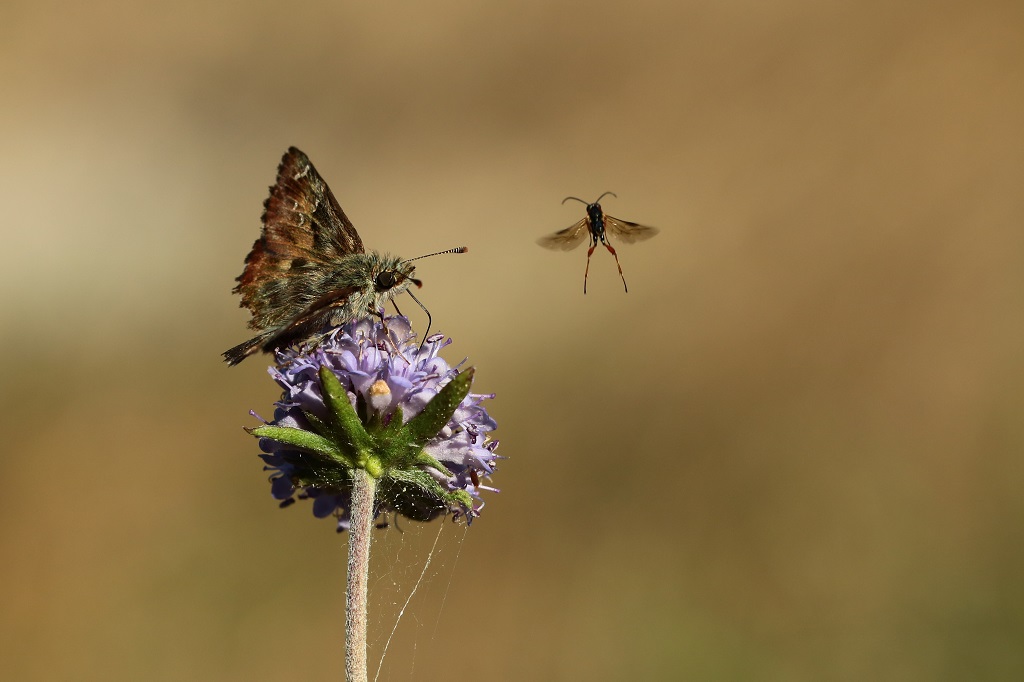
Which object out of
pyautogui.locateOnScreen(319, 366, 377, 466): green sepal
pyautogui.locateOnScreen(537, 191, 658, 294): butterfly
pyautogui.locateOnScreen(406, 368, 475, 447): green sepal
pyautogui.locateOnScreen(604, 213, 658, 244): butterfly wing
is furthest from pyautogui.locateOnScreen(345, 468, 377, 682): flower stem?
pyautogui.locateOnScreen(604, 213, 658, 244): butterfly wing

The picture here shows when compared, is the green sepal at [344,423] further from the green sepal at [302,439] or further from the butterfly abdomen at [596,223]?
the butterfly abdomen at [596,223]

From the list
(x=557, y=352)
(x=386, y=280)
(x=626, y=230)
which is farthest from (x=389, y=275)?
(x=557, y=352)

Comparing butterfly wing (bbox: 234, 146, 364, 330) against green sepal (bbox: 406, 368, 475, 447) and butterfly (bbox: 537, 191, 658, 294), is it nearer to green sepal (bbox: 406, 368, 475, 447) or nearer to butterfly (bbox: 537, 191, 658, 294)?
green sepal (bbox: 406, 368, 475, 447)

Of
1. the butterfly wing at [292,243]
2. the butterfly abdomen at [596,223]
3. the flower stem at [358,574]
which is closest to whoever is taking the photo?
the flower stem at [358,574]

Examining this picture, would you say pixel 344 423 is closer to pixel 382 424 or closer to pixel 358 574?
pixel 382 424

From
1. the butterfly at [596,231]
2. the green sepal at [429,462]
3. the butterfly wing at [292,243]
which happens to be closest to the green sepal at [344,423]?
the green sepal at [429,462]

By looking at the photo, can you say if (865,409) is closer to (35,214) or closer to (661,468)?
Answer: (661,468)
